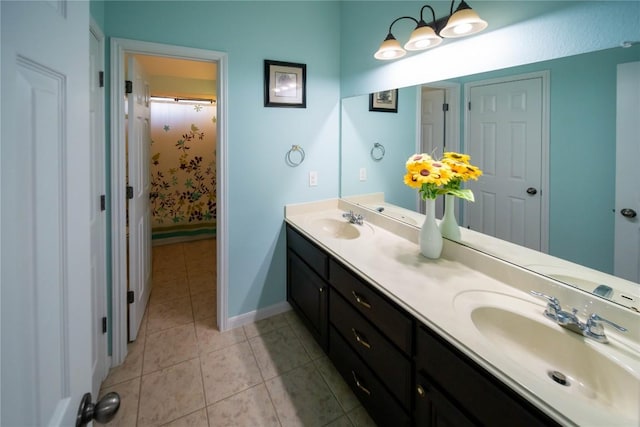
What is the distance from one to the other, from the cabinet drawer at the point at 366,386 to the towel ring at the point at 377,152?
48.2 inches

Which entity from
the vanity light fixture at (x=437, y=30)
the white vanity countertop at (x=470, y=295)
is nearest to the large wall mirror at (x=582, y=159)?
the white vanity countertop at (x=470, y=295)

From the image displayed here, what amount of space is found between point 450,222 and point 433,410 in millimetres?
875

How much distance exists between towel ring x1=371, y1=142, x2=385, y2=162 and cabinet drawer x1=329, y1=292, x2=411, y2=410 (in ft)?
3.50

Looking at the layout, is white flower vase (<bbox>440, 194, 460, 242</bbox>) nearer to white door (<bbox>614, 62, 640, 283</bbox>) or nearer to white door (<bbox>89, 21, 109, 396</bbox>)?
white door (<bbox>614, 62, 640, 283</bbox>)

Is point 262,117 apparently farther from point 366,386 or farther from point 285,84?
point 366,386

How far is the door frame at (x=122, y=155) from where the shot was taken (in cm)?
176

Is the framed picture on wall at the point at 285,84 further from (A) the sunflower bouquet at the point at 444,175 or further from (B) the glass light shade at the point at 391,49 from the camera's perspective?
(A) the sunflower bouquet at the point at 444,175

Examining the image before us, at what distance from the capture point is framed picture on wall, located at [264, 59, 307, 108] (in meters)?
2.19

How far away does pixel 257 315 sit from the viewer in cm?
242

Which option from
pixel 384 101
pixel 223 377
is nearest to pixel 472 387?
pixel 223 377

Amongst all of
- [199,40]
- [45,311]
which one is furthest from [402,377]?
[199,40]

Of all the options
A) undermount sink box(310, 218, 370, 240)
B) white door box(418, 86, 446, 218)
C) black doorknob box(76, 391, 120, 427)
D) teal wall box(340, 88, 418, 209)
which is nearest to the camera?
black doorknob box(76, 391, 120, 427)

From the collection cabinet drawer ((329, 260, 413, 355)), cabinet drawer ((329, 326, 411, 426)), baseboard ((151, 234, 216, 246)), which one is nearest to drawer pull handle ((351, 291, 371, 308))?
cabinet drawer ((329, 260, 413, 355))

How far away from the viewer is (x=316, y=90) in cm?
240
